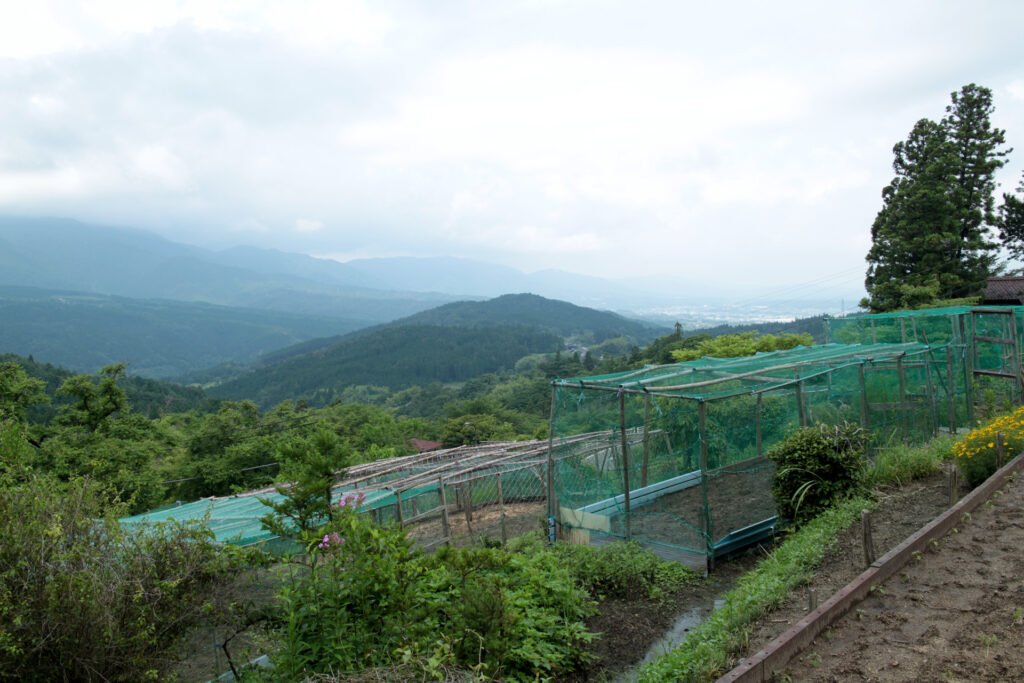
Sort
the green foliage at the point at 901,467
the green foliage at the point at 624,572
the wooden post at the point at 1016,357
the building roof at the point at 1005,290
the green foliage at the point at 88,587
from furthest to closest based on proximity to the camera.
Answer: the building roof at the point at 1005,290, the wooden post at the point at 1016,357, the green foliage at the point at 901,467, the green foliage at the point at 624,572, the green foliage at the point at 88,587

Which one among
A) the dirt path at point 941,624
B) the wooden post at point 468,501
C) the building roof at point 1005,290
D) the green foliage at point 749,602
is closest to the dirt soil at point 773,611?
the green foliage at point 749,602

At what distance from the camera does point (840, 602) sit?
462 centimetres

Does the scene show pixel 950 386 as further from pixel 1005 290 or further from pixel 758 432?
pixel 1005 290

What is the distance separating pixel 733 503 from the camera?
7.79 m

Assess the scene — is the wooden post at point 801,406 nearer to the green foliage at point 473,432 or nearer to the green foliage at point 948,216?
the green foliage at point 948,216

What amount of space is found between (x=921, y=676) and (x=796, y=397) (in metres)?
5.43

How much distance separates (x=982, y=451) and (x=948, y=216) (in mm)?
20955

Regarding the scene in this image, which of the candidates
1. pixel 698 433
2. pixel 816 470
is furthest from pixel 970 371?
pixel 698 433

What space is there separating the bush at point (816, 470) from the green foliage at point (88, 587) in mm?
6333

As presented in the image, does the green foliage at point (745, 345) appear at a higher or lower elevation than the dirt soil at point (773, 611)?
higher

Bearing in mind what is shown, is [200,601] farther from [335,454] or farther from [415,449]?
[415,449]

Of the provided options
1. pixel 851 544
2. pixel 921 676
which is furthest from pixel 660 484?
pixel 921 676

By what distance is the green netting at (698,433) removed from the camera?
780 centimetres

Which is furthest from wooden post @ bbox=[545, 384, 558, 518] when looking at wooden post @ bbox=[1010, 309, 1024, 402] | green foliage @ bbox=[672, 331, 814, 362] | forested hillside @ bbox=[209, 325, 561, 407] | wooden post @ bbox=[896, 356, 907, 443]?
forested hillside @ bbox=[209, 325, 561, 407]
